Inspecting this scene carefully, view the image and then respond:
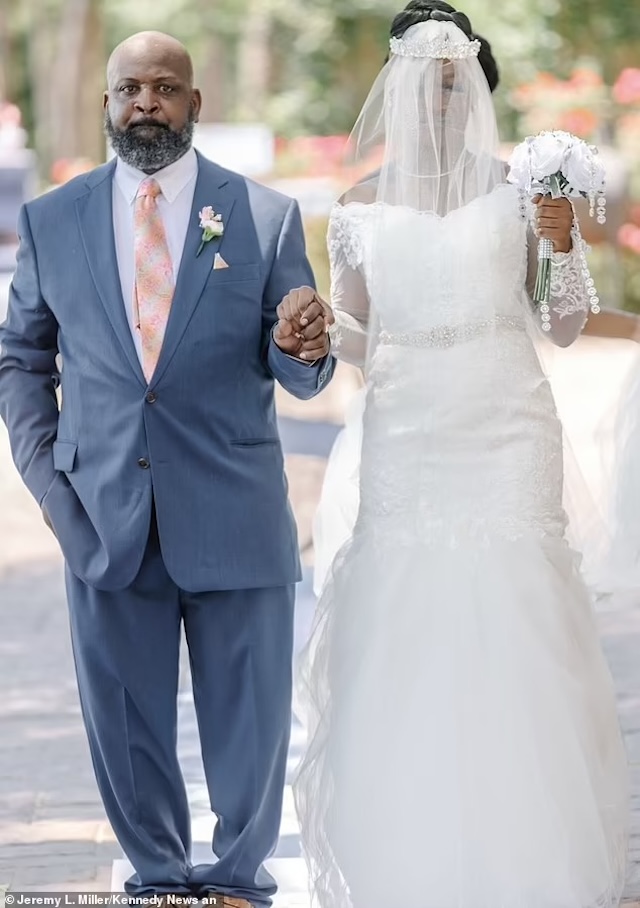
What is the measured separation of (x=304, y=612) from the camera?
23.9ft

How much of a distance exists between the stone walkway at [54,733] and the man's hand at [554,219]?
1.71 meters

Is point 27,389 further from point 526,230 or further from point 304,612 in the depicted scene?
point 304,612

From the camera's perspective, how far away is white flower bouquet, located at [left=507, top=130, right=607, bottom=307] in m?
3.95

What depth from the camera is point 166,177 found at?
13.1 feet

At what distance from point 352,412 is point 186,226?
0.78 m

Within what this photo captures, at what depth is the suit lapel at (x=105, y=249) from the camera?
388 cm

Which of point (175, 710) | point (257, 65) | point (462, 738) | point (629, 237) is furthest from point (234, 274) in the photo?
point (257, 65)

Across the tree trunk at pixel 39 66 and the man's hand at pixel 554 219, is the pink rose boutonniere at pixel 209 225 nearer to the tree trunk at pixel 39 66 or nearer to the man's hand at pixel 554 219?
the man's hand at pixel 554 219

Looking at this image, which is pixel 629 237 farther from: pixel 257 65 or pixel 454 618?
pixel 257 65

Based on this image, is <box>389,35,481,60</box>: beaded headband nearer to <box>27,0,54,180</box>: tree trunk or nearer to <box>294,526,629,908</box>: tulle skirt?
<box>294,526,629,908</box>: tulle skirt

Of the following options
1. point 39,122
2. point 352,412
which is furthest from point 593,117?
point 39,122

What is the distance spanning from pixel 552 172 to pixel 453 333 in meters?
0.46

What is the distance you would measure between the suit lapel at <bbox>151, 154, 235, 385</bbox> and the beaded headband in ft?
1.91

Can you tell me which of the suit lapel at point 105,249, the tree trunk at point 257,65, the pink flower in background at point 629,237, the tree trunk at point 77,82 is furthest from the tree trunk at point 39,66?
the suit lapel at point 105,249
